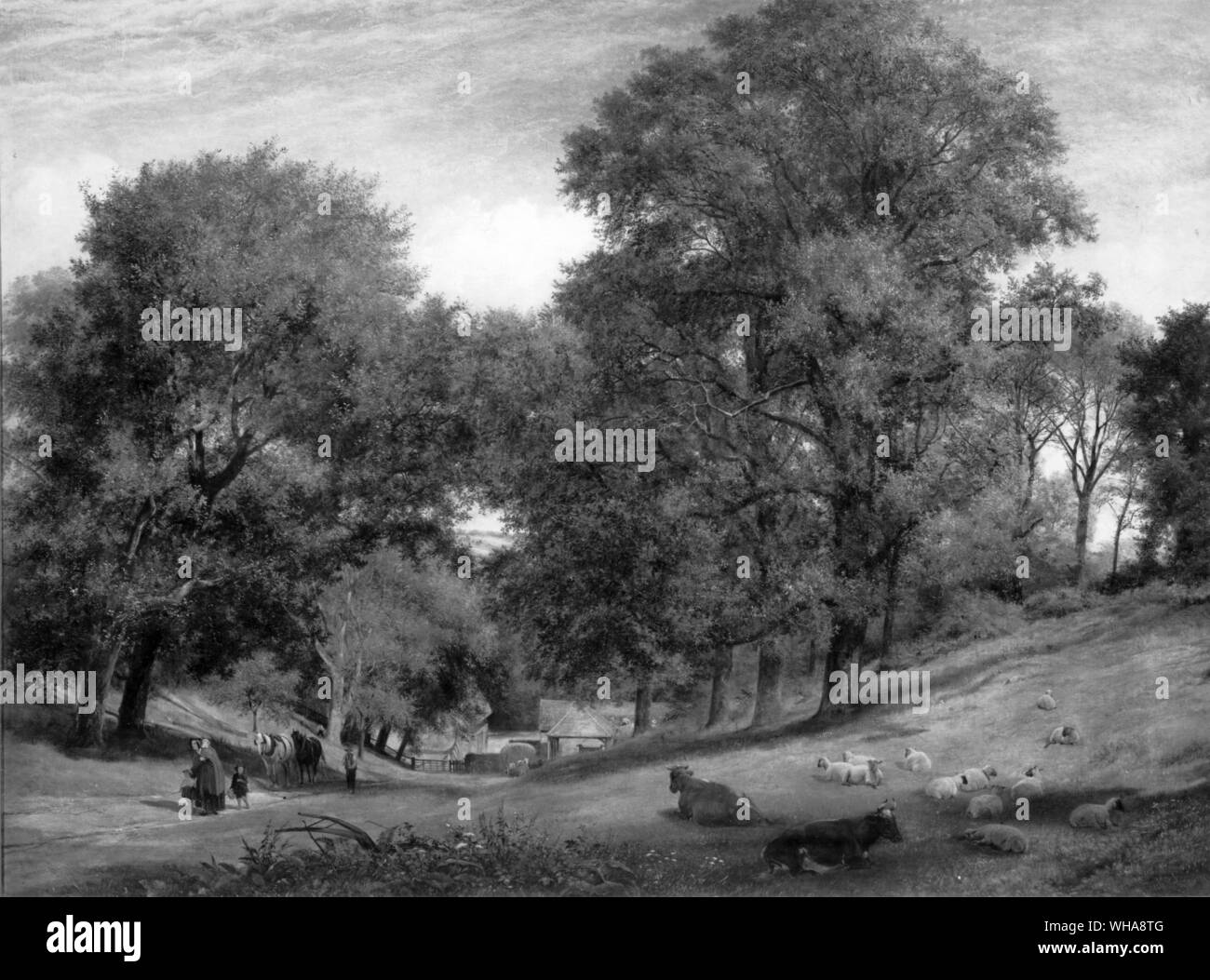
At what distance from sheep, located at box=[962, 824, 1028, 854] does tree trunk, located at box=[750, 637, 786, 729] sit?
1.47 metres

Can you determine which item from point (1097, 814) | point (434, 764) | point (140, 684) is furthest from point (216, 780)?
point (1097, 814)

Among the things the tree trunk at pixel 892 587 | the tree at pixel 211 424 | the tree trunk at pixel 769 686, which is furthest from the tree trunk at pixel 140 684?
the tree trunk at pixel 892 587

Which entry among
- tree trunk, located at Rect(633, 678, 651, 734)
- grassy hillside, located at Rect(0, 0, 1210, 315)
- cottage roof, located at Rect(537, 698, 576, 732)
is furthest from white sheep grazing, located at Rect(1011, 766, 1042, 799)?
grassy hillside, located at Rect(0, 0, 1210, 315)

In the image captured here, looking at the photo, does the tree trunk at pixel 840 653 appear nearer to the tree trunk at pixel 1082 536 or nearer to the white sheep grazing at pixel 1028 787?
the white sheep grazing at pixel 1028 787

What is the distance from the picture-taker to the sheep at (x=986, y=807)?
830cm

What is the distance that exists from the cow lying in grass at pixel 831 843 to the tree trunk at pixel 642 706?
1.17 meters

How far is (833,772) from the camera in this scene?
8562 mm

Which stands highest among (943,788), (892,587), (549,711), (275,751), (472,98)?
(472,98)

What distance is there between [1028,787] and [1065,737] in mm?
432

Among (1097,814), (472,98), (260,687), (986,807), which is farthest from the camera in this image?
(472,98)

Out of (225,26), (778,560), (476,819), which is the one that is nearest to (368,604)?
(476,819)

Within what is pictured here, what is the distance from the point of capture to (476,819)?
8516 millimetres

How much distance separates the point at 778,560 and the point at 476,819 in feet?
8.79

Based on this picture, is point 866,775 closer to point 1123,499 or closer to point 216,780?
point 1123,499
